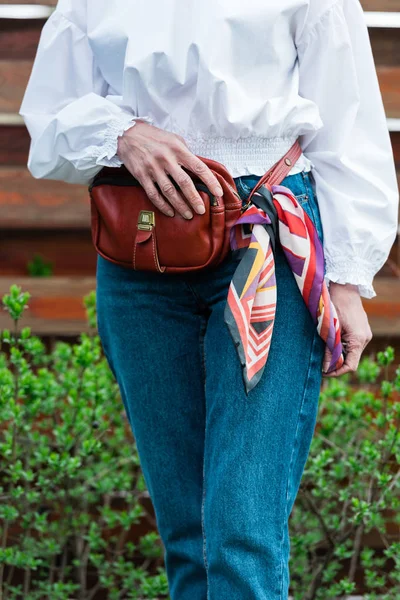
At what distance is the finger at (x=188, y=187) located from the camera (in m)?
1.36

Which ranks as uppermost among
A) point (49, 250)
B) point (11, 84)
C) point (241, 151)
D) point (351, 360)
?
point (11, 84)

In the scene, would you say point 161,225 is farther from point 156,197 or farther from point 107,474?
point 107,474

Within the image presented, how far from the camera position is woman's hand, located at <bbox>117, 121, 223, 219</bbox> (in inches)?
53.7

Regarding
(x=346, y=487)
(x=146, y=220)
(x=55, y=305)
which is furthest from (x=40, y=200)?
(x=146, y=220)

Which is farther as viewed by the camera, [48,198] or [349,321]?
[48,198]

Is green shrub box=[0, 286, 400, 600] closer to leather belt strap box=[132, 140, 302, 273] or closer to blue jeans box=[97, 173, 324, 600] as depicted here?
blue jeans box=[97, 173, 324, 600]

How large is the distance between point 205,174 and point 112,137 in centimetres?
21

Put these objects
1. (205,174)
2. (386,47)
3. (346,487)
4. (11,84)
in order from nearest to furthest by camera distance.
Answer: (205,174) → (346,487) → (11,84) → (386,47)

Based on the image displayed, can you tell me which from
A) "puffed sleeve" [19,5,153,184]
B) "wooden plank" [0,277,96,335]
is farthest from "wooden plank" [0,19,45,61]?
"puffed sleeve" [19,5,153,184]

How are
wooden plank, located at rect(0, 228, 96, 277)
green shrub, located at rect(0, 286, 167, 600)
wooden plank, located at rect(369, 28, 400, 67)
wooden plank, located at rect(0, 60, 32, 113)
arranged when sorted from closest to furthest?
green shrub, located at rect(0, 286, 167, 600) < wooden plank, located at rect(0, 60, 32, 113) < wooden plank, located at rect(369, 28, 400, 67) < wooden plank, located at rect(0, 228, 96, 277)

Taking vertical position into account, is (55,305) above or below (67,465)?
above

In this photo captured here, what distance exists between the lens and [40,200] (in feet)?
9.62

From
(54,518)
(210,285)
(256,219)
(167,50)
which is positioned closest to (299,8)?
(167,50)

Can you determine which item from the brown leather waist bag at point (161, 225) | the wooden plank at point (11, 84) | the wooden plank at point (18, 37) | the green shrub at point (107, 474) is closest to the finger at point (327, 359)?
the brown leather waist bag at point (161, 225)
